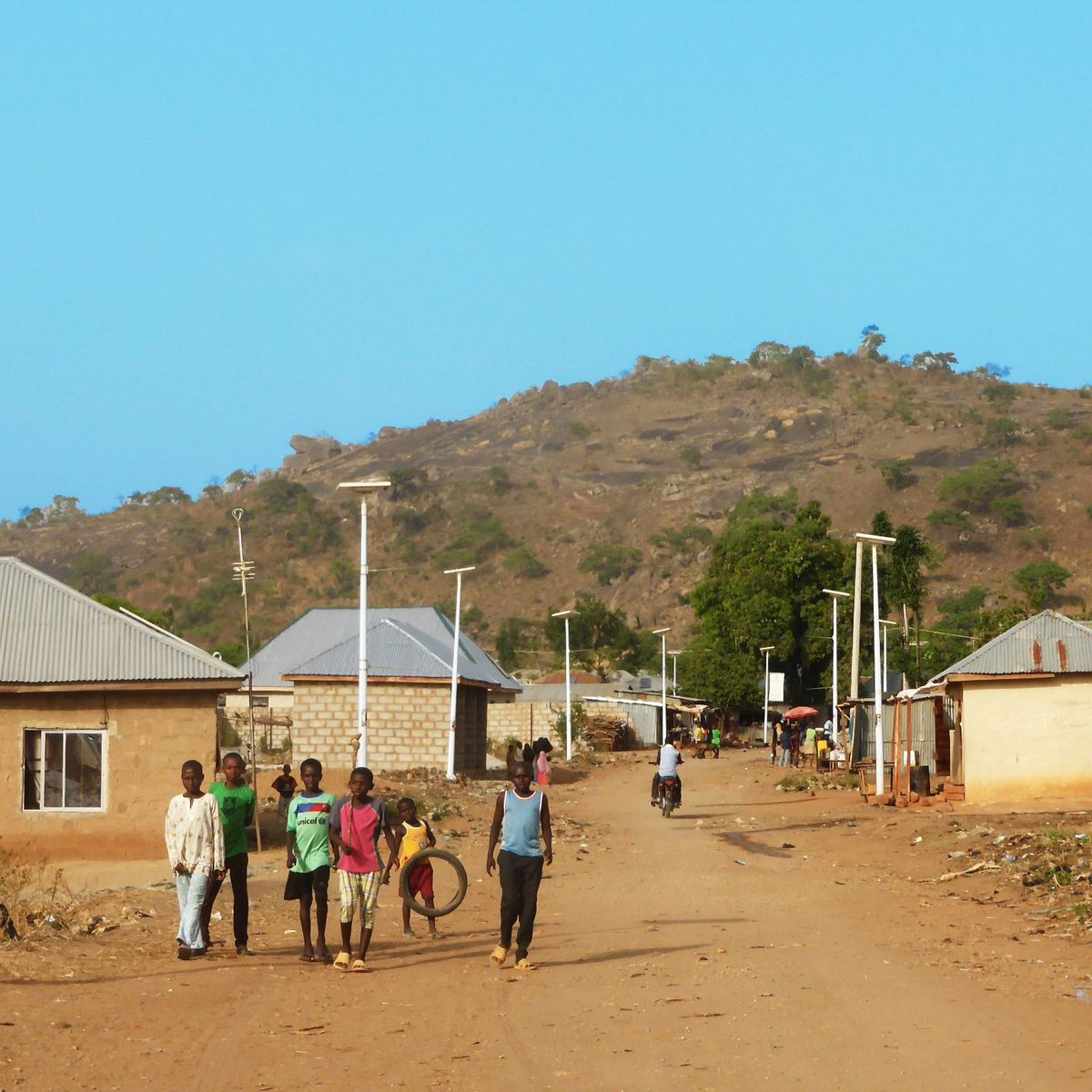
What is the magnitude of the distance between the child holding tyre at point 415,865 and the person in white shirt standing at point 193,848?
2.08m

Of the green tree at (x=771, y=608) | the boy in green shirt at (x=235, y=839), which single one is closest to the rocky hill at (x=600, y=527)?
the green tree at (x=771, y=608)

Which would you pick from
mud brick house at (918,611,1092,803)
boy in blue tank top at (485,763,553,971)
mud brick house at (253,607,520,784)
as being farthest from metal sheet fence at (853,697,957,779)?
boy in blue tank top at (485,763,553,971)

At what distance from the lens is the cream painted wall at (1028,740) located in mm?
28547

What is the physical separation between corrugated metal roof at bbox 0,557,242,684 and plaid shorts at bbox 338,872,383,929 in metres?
10.5

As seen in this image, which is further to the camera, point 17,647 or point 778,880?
point 17,647

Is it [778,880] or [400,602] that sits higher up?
[400,602]

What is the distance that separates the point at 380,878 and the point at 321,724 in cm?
3018

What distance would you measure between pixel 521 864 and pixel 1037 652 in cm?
1899

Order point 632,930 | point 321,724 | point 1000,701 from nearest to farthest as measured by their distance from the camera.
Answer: point 632,930
point 1000,701
point 321,724

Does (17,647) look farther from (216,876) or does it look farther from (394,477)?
(394,477)

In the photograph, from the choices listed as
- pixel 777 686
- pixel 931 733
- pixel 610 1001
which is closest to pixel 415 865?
pixel 610 1001

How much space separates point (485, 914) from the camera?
16.7 m

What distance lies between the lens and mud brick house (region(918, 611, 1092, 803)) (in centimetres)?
2855

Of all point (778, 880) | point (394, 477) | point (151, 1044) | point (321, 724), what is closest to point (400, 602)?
point (394, 477)
